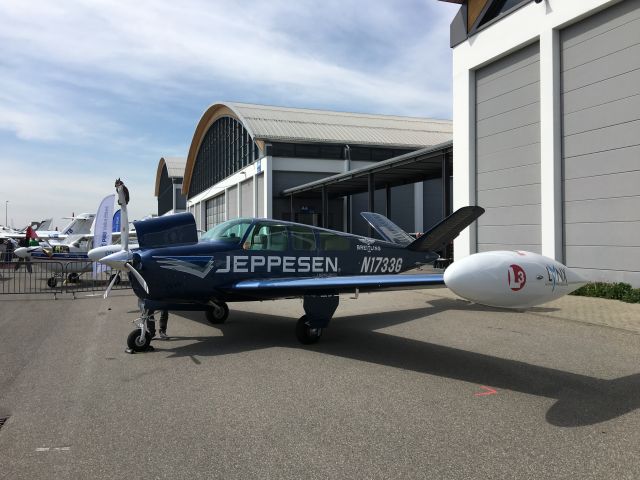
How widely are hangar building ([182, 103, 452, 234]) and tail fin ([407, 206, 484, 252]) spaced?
19186 millimetres

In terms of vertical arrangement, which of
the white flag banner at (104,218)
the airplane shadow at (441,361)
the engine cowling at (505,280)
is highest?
the white flag banner at (104,218)

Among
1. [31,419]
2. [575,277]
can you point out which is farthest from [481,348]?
[31,419]

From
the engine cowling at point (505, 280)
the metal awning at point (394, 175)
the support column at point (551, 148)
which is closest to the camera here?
the engine cowling at point (505, 280)

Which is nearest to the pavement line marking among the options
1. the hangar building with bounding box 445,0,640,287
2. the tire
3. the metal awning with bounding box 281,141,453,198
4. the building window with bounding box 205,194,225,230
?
the tire

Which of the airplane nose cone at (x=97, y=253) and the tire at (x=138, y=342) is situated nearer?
the tire at (x=138, y=342)

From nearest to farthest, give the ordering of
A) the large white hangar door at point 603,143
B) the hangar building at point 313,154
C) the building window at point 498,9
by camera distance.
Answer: the large white hangar door at point 603,143
the building window at point 498,9
the hangar building at point 313,154

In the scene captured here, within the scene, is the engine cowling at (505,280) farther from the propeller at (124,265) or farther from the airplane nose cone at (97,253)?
the airplane nose cone at (97,253)

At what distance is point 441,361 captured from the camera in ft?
18.9

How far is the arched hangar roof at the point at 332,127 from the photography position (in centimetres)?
3319

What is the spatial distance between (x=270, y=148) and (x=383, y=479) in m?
30.6

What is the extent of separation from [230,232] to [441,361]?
3.70m

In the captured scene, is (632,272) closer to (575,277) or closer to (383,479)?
(575,277)

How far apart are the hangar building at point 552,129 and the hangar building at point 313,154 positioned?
14.7 m

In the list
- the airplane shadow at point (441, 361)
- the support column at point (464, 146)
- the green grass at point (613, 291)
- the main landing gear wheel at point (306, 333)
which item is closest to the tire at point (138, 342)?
the airplane shadow at point (441, 361)
